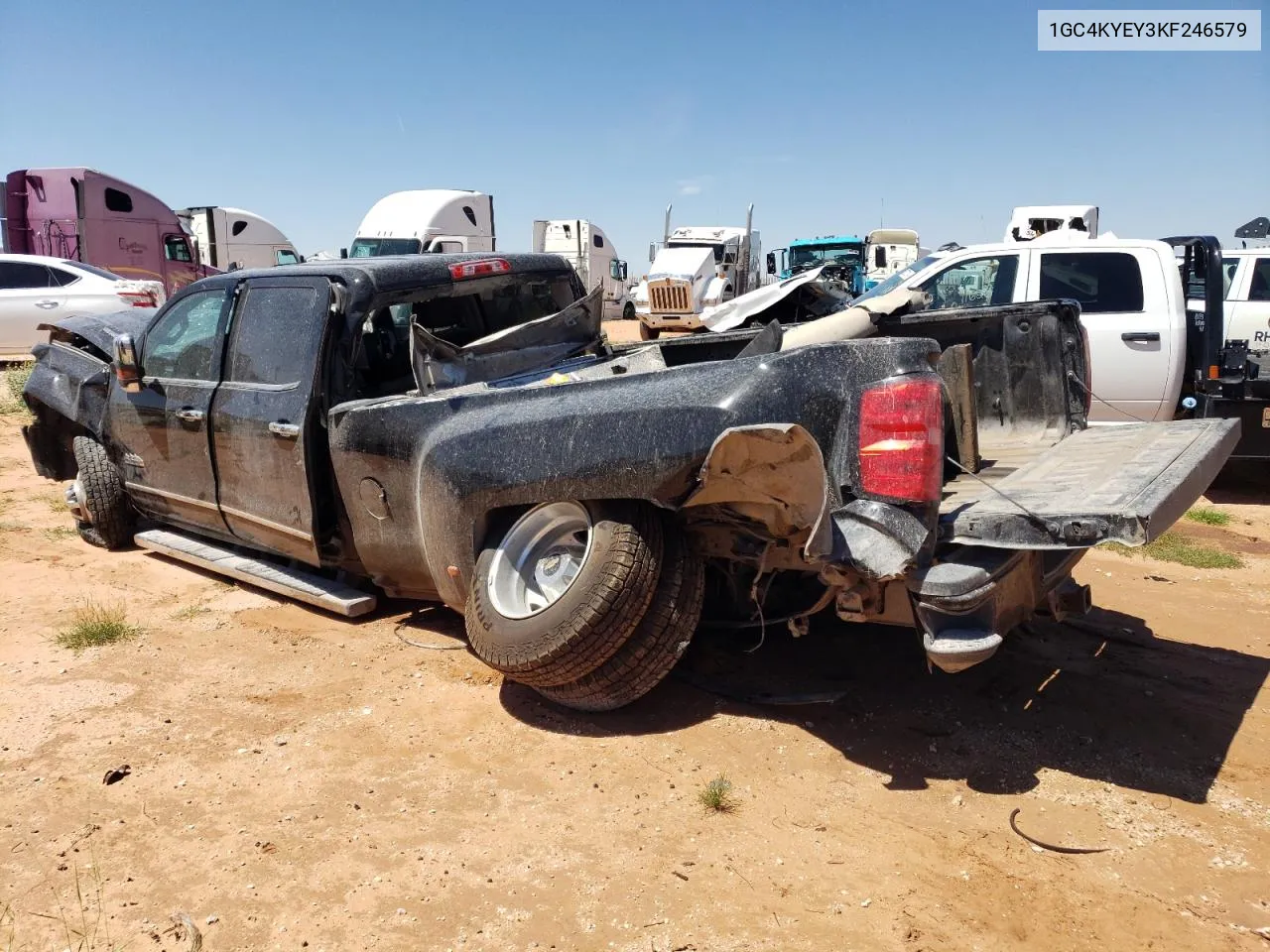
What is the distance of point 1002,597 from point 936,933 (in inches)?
41.7

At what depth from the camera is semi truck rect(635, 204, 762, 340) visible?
71.9 ft

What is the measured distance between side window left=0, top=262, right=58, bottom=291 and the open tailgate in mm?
16046

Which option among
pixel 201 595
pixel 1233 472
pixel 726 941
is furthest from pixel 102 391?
pixel 1233 472

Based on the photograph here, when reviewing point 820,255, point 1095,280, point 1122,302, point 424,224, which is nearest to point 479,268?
point 1095,280

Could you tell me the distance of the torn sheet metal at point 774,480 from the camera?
2.94 m

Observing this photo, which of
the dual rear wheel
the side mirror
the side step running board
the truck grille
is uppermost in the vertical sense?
the truck grille

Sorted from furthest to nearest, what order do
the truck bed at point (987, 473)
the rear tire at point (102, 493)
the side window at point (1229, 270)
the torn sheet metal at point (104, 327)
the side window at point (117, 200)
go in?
the side window at point (117, 200) → the side window at point (1229, 270) → the torn sheet metal at point (104, 327) → the rear tire at point (102, 493) → the truck bed at point (987, 473)

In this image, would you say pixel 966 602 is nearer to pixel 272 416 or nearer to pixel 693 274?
pixel 272 416

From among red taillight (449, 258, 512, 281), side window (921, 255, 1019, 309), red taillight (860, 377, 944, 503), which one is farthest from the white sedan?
red taillight (860, 377, 944, 503)

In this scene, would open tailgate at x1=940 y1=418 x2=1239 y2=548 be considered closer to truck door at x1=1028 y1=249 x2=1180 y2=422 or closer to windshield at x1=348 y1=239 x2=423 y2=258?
truck door at x1=1028 y1=249 x2=1180 y2=422

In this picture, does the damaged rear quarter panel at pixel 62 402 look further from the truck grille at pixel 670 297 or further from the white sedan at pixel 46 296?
the truck grille at pixel 670 297

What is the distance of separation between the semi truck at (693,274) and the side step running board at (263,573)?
16.2 metres

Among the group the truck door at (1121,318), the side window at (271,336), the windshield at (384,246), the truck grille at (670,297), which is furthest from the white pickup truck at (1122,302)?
the windshield at (384,246)

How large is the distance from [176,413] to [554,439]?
2.81 metres
